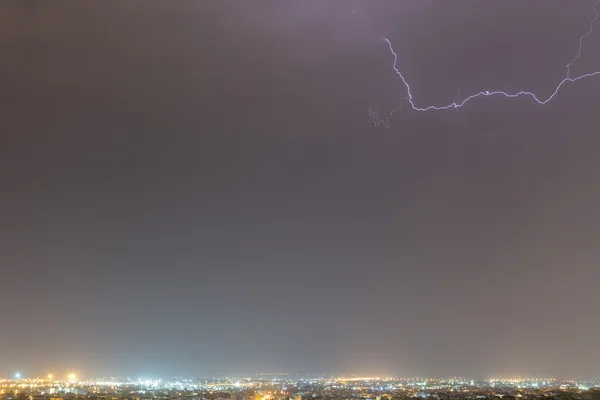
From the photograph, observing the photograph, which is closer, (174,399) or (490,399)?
(490,399)

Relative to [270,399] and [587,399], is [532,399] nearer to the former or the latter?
[587,399]

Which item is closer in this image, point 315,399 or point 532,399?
point 532,399

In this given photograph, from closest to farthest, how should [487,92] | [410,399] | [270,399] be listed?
[487,92]
[410,399]
[270,399]

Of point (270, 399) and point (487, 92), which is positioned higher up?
point (487, 92)

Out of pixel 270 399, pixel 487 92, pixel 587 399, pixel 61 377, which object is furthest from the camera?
pixel 61 377

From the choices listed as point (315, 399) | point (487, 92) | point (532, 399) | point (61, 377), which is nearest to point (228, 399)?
point (315, 399)

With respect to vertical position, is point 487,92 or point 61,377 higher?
point 487,92

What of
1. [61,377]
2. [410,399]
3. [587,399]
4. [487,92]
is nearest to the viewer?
[487,92]

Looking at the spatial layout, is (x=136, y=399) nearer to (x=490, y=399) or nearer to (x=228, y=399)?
(x=228, y=399)

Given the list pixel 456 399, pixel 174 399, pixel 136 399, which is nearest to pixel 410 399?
pixel 456 399
